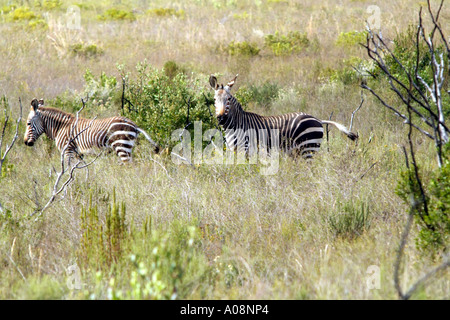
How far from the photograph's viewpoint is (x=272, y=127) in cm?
815

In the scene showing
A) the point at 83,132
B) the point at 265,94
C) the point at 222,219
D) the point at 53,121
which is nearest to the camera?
the point at 222,219

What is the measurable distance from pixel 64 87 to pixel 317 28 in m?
11.8

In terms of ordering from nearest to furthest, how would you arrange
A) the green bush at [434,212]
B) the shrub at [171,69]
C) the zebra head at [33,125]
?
the green bush at [434,212] < the zebra head at [33,125] < the shrub at [171,69]

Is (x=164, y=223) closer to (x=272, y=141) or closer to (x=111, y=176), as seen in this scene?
(x=111, y=176)

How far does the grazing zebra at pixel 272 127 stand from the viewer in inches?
307

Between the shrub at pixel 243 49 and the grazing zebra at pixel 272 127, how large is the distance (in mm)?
10268

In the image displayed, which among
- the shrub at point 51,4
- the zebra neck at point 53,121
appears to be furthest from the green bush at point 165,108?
the shrub at point 51,4

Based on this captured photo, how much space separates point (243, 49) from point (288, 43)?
174 centimetres

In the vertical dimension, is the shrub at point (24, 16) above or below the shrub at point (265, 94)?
above

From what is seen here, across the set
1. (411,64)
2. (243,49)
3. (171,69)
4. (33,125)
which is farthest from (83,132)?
(243,49)

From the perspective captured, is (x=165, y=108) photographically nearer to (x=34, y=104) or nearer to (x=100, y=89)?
(x=34, y=104)

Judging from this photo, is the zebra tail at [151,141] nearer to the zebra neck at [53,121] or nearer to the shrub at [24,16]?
the zebra neck at [53,121]
